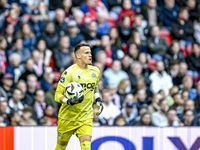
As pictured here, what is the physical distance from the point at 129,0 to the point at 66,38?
2541mm

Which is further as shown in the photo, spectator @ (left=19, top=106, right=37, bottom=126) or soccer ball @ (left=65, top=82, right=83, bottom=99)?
spectator @ (left=19, top=106, right=37, bottom=126)

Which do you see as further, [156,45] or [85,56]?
[156,45]

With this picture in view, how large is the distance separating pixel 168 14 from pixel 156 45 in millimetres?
1431

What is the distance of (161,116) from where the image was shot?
10.2m

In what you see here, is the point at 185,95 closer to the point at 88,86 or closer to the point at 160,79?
the point at 160,79

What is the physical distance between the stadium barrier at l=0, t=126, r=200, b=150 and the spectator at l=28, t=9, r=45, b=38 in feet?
12.8

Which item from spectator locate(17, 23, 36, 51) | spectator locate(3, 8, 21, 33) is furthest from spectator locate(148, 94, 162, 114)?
spectator locate(3, 8, 21, 33)

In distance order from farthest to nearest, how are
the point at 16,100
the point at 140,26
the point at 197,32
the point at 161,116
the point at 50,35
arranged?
1. the point at 197,32
2. the point at 140,26
3. the point at 50,35
4. the point at 161,116
5. the point at 16,100

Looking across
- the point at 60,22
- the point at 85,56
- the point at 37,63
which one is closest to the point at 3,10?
the point at 60,22

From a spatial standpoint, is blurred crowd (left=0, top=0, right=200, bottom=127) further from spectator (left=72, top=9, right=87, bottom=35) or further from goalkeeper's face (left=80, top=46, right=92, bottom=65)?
goalkeeper's face (left=80, top=46, right=92, bottom=65)

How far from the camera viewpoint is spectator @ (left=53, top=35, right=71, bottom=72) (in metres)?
Result: 10.7

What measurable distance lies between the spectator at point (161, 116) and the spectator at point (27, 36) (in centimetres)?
349

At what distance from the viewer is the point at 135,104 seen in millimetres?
10406

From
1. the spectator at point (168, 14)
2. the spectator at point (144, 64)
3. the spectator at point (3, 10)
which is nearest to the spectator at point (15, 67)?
the spectator at point (3, 10)
